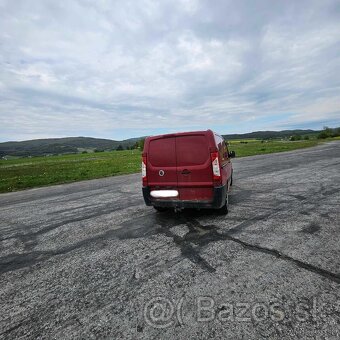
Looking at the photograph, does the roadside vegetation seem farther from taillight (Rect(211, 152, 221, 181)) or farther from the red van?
taillight (Rect(211, 152, 221, 181))

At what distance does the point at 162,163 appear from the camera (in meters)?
5.54

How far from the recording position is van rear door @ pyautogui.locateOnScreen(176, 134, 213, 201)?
5.16 meters

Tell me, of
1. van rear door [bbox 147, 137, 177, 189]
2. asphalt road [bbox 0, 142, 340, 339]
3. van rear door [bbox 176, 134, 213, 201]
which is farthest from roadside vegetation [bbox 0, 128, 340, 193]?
van rear door [bbox 176, 134, 213, 201]

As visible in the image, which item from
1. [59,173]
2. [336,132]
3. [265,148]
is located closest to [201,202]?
[59,173]

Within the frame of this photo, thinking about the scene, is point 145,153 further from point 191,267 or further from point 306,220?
point 306,220

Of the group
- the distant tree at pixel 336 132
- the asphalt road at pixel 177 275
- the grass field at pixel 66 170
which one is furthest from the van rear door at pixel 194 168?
the distant tree at pixel 336 132

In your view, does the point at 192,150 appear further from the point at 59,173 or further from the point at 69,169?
the point at 69,169

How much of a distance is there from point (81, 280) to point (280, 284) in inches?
97.5

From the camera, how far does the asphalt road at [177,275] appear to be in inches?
93.7

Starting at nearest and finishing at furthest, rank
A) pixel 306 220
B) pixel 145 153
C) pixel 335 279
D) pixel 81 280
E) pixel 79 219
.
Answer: pixel 335 279 < pixel 81 280 < pixel 306 220 < pixel 145 153 < pixel 79 219

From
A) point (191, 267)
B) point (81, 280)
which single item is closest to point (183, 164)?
point (191, 267)

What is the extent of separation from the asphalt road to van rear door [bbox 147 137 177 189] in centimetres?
87

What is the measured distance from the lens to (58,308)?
2.75 metres

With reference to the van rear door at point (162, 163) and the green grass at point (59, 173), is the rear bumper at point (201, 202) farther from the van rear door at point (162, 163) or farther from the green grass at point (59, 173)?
the green grass at point (59, 173)
